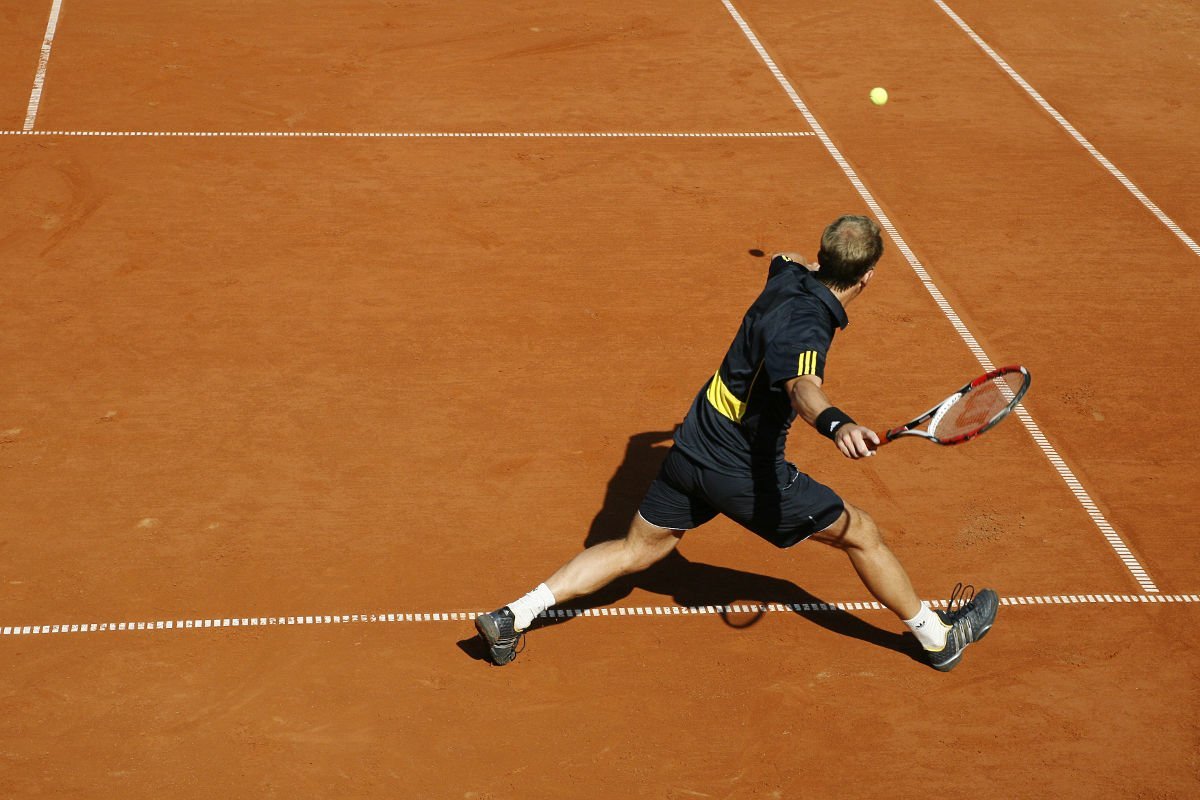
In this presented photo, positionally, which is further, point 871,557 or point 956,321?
point 956,321

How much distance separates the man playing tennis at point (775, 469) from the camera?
17.0ft

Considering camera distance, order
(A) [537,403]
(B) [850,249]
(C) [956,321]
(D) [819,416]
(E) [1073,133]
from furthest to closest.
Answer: (E) [1073,133] < (C) [956,321] < (A) [537,403] < (B) [850,249] < (D) [819,416]

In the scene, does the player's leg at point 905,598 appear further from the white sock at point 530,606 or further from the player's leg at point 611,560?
the white sock at point 530,606

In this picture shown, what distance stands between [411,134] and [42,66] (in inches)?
149

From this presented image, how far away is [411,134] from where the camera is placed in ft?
37.1

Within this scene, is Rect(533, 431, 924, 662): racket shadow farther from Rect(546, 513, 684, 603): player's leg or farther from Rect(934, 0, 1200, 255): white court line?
Rect(934, 0, 1200, 255): white court line

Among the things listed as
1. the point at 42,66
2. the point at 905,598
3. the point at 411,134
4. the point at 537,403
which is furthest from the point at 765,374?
the point at 42,66

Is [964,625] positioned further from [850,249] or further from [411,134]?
[411,134]

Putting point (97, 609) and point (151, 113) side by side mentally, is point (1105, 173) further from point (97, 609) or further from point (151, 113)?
point (97, 609)

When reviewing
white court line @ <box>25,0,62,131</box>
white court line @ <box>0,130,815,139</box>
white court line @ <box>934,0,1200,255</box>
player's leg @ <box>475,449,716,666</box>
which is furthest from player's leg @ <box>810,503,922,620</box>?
white court line @ <box>25,0,62,131</box>

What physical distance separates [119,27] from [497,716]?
994 centimetres

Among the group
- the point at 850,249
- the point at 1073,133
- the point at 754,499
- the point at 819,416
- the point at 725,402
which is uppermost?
the point at 850,249

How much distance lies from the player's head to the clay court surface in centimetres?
200

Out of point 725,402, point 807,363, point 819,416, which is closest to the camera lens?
point 819,416
